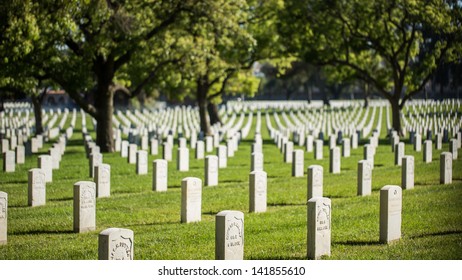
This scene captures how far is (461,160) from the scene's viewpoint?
20.0 meters

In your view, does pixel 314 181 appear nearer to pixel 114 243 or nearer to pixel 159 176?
pixel 159 176

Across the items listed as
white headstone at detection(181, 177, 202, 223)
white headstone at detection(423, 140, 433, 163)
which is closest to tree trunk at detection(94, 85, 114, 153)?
white headstone at detection(423, 140, 433, 163)

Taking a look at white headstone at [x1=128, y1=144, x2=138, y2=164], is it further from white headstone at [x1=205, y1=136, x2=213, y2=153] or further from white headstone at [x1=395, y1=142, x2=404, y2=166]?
white headstone at [x1=395, y1=142, x2=404, y2=166]

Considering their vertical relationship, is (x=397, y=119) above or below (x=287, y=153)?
above

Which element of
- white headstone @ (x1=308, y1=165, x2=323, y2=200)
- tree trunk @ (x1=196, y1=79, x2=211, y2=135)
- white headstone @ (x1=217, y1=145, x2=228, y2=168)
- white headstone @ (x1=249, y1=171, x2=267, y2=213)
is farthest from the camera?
tree trunk @ (x1=196, y1=79, x2=211, y2=135)

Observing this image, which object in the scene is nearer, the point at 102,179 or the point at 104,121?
the point at 102,179

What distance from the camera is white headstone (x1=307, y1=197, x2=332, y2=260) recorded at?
10117 mm

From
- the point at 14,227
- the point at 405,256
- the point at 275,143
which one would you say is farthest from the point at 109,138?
the point at 405,256

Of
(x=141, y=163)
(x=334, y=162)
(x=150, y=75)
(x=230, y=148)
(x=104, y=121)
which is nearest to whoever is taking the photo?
(x=141, y=163)

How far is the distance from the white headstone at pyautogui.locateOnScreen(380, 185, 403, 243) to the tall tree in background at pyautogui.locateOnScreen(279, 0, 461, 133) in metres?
17.2

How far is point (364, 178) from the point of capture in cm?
1584

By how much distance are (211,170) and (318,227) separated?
776 cm

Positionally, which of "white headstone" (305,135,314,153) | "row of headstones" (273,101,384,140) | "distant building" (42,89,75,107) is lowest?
"white headstone" (305,135,314,153)

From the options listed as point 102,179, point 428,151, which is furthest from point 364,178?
point 428,151
